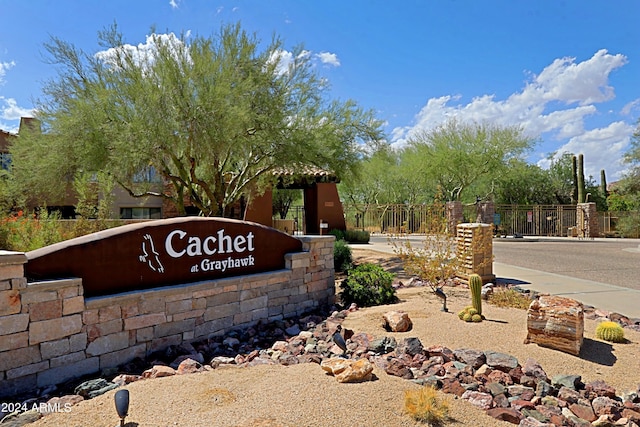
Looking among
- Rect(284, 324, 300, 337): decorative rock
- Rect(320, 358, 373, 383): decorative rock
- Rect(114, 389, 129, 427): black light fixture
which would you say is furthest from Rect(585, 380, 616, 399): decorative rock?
Rect(114, 389, 129, 427): black light fixture

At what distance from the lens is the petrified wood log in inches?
187

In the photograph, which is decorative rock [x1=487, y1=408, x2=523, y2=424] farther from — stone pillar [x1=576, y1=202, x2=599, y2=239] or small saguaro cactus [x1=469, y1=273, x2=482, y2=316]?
stone pillar [x1=576, y1=202, x2=599, y2=239]

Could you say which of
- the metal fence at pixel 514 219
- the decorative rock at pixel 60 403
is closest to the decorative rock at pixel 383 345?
the decorative rock at pixel 60 403

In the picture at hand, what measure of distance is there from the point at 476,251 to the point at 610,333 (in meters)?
3.60

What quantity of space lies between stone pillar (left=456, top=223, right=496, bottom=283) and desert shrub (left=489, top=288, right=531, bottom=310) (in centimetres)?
111

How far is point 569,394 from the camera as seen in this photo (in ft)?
12.5

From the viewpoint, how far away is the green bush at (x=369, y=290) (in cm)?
757

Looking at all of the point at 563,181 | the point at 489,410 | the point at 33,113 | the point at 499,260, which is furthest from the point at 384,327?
the point at 563,181

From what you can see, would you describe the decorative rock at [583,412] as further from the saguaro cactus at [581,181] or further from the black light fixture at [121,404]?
the saguaro cactus at [581,181]

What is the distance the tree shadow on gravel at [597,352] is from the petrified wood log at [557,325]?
0.46 feet

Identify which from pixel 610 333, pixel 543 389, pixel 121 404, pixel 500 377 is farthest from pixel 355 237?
pixel 121 404

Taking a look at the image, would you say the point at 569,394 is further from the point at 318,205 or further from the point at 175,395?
the point at 318,205

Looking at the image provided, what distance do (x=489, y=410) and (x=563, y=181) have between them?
1389 inches

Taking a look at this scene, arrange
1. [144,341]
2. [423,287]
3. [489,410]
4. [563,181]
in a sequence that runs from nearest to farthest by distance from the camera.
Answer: [489,410] < [144,341] < [423,287] < [563,181]
